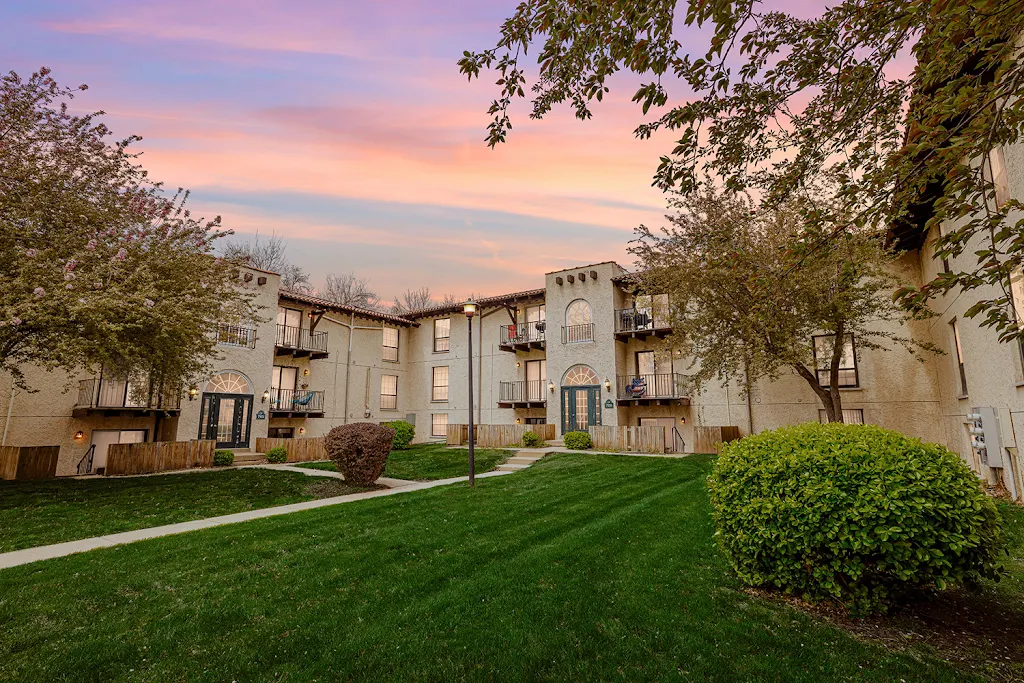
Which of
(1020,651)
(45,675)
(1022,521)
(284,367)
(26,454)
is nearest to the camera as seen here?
(45,675)

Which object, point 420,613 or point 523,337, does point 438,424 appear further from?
point 420,613

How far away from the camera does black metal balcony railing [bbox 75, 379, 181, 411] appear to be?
54.5 ft

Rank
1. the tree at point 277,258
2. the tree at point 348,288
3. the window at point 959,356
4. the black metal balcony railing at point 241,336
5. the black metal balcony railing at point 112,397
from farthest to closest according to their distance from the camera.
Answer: the tree at point 348,288
the tree at point 277,258
the black metal balcony railing at point 241,336
the black metal balcony railing at point 112,397
the window at point 959,356

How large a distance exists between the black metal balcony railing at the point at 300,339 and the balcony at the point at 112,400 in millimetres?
5352

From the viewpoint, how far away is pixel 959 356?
1254 cm

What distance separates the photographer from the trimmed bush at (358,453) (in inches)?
456

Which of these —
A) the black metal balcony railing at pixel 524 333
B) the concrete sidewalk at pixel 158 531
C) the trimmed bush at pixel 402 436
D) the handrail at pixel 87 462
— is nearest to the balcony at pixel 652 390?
the black metal balcony railing at pixel 524 333

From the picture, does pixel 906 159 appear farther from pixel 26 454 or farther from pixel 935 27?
pixel 26 454

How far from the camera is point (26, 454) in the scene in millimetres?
13820

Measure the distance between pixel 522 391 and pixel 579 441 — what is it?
5.95 metres

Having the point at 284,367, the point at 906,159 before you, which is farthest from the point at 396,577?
the point at 284,367

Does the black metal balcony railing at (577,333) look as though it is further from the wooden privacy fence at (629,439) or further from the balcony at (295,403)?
the balcony at (295,403)

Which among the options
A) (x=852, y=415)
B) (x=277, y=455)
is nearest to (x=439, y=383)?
(x=277, y=455)

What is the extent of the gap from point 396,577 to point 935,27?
6.81m
